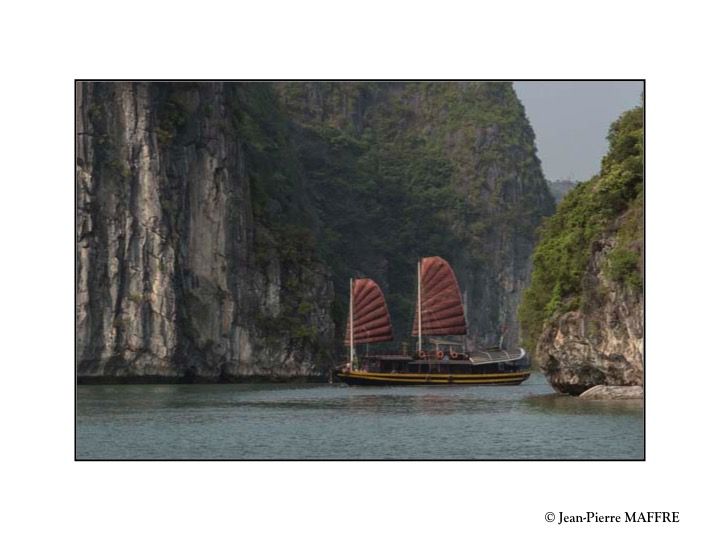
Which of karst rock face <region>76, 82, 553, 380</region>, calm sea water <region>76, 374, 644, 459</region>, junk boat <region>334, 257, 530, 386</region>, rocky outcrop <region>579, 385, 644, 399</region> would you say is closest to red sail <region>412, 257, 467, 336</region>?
junk boat <region>334, 257, 530, 386</region>

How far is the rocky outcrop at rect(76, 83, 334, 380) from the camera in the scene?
4841 cm

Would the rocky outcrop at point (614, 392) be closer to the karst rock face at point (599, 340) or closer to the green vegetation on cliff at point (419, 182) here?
the karst rock face at point (599, 340)

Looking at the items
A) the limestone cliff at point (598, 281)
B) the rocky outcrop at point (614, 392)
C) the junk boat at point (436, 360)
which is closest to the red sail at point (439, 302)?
the junk boat at point (436, 360)

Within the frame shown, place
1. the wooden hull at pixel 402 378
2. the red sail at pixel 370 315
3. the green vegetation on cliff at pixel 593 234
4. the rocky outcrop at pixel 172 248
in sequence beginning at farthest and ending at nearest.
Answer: the red sail at pixel 370 315
the rocky outcrop at pixel 172 248
the wooden hull at pixel 402 378
the green vegetation on cliff at pixel 593 234

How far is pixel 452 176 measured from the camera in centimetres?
9225

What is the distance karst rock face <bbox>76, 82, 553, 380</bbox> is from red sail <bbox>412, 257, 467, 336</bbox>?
30.0 feet

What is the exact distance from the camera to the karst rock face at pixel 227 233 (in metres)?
48.8

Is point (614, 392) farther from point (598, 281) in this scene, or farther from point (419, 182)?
point (419, 182)

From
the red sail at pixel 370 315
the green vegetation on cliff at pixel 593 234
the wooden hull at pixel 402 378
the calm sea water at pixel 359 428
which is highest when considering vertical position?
the green vegetation on cliff at pixel 593 234

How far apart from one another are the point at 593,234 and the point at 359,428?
28.4 ft

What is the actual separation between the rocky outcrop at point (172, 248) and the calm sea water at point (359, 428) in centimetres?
1283

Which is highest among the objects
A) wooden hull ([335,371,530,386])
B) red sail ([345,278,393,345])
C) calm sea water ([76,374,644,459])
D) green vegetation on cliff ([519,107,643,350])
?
green vegetation on cliff ([519,107,643,350])

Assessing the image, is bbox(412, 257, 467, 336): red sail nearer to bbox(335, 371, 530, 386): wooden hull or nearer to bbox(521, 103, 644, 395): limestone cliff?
bbox(335, 371, 530, 386): wooden hull

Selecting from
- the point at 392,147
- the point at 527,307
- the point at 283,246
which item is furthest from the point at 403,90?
the point at 527,307
